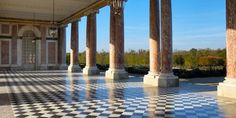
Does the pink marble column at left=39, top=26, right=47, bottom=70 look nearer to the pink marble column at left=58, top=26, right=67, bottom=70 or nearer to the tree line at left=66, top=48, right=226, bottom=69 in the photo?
the pink marble column at left=58, top=26, right=67, bottom=70

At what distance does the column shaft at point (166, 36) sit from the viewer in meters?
13.7

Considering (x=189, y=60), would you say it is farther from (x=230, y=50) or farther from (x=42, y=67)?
(x=230, y=50)

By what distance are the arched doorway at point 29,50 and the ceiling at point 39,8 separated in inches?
89.3

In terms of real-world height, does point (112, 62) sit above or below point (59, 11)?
below

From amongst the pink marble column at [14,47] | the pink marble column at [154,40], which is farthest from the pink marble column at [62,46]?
the pink marble column at [154,40]

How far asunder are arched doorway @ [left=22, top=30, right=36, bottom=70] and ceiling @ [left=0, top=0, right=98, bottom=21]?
7.44ft

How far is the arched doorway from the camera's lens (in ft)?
100

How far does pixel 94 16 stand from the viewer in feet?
73.9

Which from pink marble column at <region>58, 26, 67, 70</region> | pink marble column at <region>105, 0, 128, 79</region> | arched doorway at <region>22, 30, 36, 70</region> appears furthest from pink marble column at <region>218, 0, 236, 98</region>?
arched doorway at <region>22, 30, 36, 70</region>

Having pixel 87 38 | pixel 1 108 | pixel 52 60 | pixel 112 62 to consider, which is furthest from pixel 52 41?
pixel 1 108

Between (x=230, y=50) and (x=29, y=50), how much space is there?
24365 millimetres

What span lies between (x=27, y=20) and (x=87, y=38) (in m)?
9.28

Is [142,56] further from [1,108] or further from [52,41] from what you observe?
[1,108]

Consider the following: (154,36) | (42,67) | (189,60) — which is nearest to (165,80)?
(154,36)
